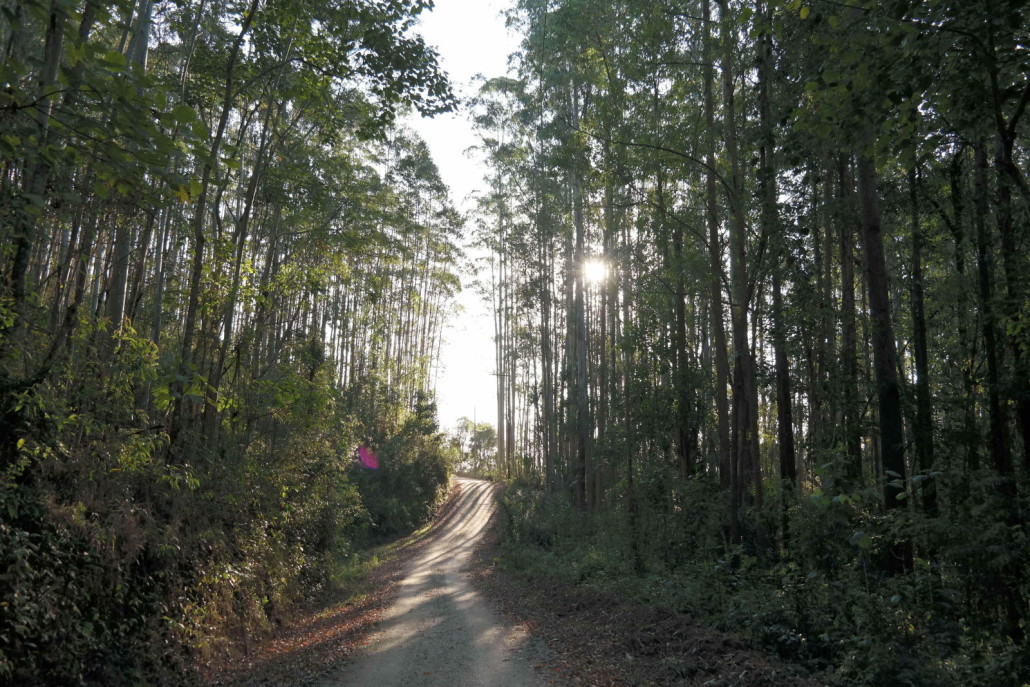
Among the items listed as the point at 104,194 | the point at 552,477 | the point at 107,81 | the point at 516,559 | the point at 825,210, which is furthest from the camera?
the point at 552,477

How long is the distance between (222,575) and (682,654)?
5733 mm

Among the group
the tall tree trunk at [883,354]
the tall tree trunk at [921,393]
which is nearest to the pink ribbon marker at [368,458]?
the tall tree trunk at [921,393]

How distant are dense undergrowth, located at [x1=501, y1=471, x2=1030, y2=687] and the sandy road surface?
2104 mm

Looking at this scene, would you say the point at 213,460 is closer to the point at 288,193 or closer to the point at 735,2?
the point at 288,193

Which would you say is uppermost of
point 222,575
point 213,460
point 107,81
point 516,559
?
point 107,81

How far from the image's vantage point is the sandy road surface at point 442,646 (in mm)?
6305

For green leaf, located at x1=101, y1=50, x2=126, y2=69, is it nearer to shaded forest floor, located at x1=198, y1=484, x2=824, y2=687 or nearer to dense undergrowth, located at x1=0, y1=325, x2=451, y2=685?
dense undergrowth, located at x1=0, y1=325, x2=451, y2=685

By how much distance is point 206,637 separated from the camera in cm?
730

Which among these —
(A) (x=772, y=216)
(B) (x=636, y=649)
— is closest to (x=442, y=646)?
(B) (x=636, y=649)

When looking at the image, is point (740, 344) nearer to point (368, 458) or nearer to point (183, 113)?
point (183, 113)

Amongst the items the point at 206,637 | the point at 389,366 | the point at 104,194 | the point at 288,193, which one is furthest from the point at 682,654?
the point at 389,366

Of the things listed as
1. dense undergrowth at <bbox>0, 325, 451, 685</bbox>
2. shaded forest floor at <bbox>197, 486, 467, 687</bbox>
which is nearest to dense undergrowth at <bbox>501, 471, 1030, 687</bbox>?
shaded forest floor at <bbox>197, 486, 467, 687</bbox>

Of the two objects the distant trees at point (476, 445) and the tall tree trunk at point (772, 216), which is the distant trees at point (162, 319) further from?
the distant trees at point (476, 445)

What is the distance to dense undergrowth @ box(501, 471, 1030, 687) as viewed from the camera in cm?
497
